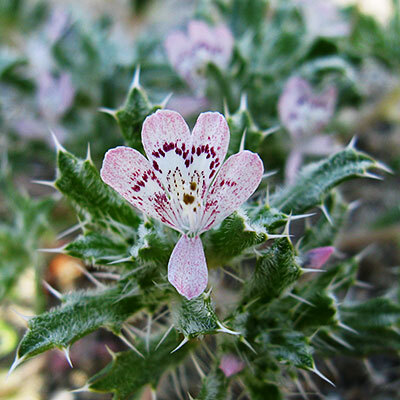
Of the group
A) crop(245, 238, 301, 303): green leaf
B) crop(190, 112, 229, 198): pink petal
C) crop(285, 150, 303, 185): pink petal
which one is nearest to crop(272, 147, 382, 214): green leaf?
crop(245, 238, 301, 303): green leaf

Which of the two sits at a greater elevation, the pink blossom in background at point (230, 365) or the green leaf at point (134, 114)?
the green leaf at point (134, 114)

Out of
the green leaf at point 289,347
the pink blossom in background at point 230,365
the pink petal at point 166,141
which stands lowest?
the pink blossom in background at point 230,365

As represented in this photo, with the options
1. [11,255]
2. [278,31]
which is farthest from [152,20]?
[11,255]

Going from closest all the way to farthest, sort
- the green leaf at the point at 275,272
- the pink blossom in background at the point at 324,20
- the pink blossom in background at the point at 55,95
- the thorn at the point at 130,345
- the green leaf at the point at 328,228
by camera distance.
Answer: the green leaf at the point at 275,272 < the thorn at the point at 130,345 < the green leaf at the point at 328,228 < the pink blossom in background at the point at 55,95 < the pink blossom in background at the point at 324,20

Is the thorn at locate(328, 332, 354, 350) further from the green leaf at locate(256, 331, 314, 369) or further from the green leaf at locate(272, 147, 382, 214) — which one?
the green leaf at locate(272, 147, 382, 214)

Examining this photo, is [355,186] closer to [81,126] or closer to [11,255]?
[81,126]

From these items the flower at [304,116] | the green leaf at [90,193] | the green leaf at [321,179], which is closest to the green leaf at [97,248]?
the green leaf at [90,193]

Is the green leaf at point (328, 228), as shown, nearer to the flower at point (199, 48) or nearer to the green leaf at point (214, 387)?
the green leaf at point (214, 387)
